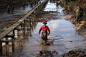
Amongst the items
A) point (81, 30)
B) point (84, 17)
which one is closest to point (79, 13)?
point (84, 17)

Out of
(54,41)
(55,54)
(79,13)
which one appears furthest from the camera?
(79,13)

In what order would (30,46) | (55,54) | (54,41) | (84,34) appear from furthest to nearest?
(84,34)
(54,41)
(30,46)
(55,54)

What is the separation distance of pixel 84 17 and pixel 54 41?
25.5ft

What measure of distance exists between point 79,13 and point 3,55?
10.0m

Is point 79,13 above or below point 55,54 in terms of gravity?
above

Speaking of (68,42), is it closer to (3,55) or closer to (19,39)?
(19,39)

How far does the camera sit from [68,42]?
873cm

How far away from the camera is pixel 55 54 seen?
6945 millimetres

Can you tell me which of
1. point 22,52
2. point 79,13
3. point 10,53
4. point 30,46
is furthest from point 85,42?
point 79,13

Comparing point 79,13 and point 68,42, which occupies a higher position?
point 79,13

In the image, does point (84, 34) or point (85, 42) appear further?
point (84, 34)

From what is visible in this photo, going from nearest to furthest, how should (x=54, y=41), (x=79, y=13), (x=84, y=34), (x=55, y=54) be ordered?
(x=55, y=54), (x=54, y=41), (x=84, y=34), (x=79, y=13)

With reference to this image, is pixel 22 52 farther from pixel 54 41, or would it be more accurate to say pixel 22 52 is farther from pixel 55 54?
pixel 54 41

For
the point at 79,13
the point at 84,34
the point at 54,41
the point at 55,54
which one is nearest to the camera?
the point at 55,54
